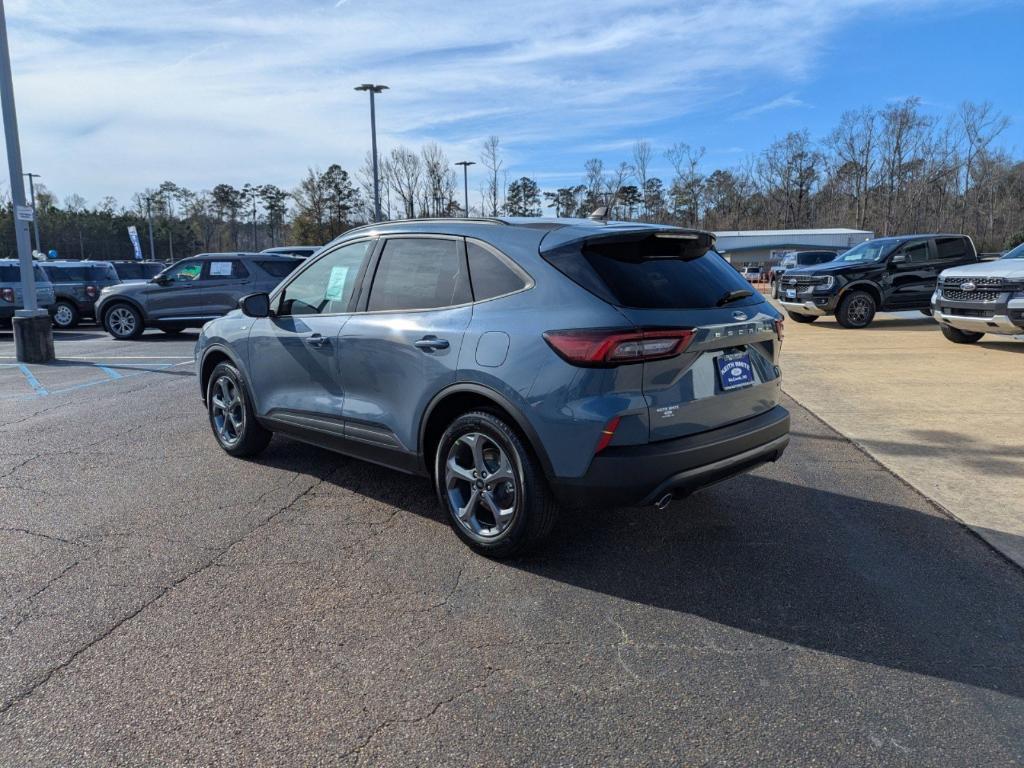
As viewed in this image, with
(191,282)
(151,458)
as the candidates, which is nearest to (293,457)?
(151,458)

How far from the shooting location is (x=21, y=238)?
38.0 feet

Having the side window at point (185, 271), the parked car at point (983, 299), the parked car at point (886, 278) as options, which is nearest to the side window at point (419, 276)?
the parked car at point (983, 299)

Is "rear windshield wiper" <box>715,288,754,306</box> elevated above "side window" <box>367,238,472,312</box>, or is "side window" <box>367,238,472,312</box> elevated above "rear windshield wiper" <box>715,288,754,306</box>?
"side window" <box>367,238,472,312</box>

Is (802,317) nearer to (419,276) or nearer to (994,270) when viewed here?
(994,270)

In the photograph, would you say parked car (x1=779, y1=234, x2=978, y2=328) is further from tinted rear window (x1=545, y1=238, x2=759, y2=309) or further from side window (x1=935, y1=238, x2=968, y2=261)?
tinted rear window (x1=545, y1=238, x2=759, y2=309)

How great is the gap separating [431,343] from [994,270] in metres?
10.1

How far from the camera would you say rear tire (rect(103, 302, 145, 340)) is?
15.6m

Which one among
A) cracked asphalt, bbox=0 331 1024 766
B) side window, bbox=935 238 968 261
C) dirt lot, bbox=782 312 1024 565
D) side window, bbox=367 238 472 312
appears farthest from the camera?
side window, bbox=935 238 968 261

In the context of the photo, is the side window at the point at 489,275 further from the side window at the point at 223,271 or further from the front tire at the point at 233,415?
the side window at the point at 223,271

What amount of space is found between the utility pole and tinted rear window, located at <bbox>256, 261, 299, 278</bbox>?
14.2 feet

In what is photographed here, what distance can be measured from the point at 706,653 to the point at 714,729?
19.2 inches

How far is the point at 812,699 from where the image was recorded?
2633 mm

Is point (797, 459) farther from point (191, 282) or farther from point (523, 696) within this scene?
point (191, 282)

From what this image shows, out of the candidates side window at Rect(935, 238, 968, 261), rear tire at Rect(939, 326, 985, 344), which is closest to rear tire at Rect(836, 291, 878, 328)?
side window at Rect(935, 238, 968, 261)
